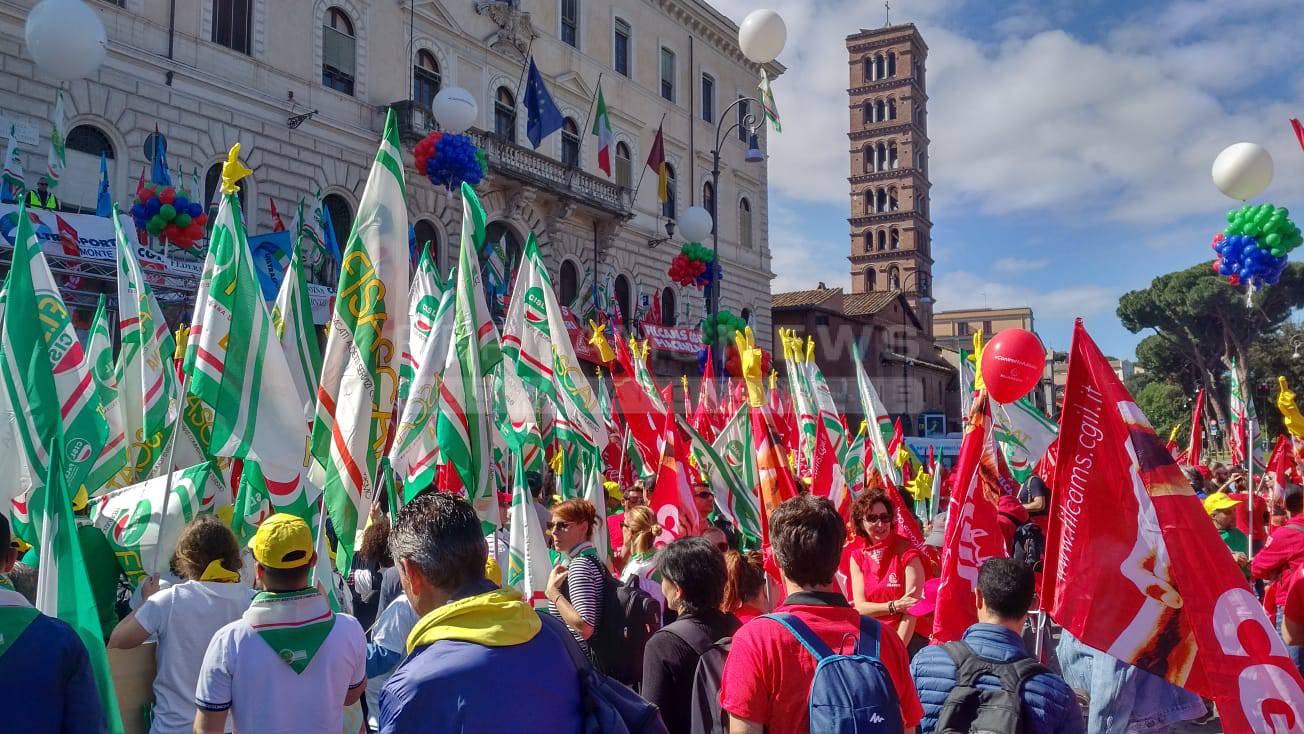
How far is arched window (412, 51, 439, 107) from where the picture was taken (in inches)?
901

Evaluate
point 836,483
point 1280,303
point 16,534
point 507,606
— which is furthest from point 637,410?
point 1280,303

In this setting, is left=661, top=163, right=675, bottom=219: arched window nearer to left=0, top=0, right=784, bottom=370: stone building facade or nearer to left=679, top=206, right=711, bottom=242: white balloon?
left=0, top=0, right=784, bottom=370: stone building facade

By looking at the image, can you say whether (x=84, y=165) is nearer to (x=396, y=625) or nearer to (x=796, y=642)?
(x=396, y=625)

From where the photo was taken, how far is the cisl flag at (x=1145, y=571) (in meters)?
2.96

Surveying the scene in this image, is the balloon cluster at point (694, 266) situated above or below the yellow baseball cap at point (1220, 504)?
above

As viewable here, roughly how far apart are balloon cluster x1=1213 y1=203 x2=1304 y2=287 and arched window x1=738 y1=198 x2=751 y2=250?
912 inches

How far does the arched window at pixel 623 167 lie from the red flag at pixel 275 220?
12226 mm

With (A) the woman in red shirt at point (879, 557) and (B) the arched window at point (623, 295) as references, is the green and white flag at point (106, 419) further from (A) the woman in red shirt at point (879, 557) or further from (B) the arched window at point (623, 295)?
(B) the arched window at point (623, 295)

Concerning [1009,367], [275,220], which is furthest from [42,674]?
[275,220]

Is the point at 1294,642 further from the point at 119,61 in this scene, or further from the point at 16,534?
the point at 119,61

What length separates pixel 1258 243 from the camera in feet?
40.2

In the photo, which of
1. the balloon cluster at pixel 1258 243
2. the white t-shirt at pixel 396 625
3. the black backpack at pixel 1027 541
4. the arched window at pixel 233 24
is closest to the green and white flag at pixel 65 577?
the white t-shirt at pixel 396 625

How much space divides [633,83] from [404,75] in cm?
A: 963

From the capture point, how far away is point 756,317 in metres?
35.4
